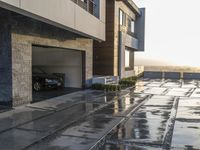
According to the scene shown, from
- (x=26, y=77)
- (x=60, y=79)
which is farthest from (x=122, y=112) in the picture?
(x=60, y=79)

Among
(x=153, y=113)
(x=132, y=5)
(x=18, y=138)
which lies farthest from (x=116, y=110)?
(x=132, y=5)

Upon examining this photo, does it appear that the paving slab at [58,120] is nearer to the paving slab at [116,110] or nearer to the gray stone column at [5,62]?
the paving slab at [116,110]

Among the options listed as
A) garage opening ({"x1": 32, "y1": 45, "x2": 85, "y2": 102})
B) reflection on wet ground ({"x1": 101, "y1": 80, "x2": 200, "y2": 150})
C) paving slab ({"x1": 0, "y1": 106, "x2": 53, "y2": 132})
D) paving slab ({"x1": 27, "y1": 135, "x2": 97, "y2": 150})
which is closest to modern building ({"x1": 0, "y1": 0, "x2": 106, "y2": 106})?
paving slab ({"x1": 0, "y1": 106, "x2": 53, "y2": 132})

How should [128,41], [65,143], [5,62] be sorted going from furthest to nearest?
[128,41], [5,62], [65,143]

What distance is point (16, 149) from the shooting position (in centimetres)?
571

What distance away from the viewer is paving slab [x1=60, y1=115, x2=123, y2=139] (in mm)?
6969

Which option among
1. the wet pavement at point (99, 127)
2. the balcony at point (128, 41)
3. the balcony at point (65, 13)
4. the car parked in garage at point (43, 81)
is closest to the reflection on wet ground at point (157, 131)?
the wet pavement at point (99, 127)

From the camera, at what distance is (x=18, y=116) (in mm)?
8992

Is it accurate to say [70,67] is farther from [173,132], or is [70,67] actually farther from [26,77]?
[173,132]

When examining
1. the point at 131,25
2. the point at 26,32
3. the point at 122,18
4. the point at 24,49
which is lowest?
the point at 24,49

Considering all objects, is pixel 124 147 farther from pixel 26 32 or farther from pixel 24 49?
pixel 26 32

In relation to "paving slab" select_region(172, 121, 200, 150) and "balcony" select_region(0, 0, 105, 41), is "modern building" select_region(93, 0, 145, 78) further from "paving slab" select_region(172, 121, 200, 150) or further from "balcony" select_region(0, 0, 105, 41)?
"paving slab" select_region(172, 121, 200, 150)

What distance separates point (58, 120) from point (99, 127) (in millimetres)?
1592

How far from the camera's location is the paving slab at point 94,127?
6969 millimetres
